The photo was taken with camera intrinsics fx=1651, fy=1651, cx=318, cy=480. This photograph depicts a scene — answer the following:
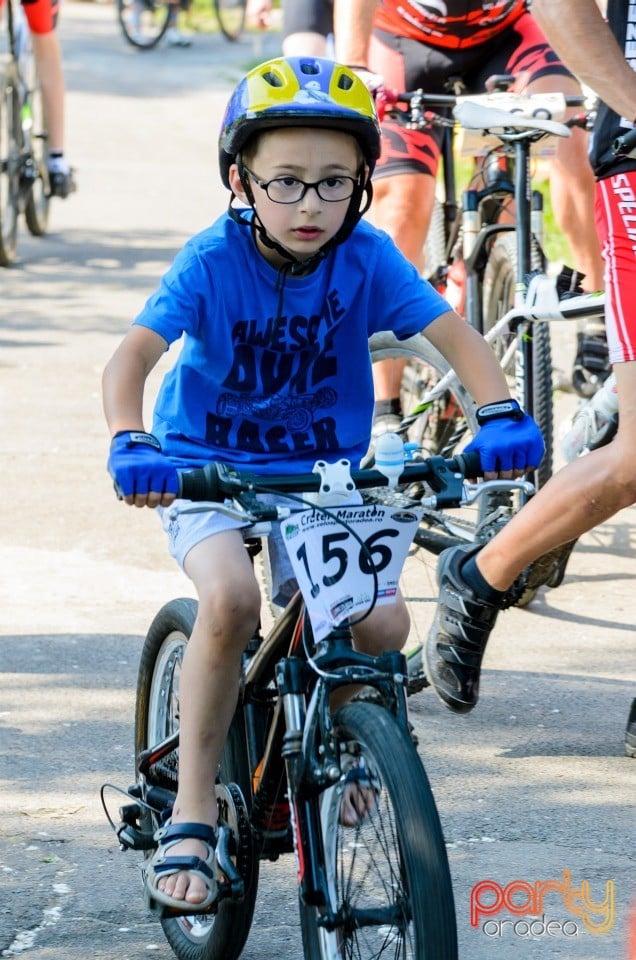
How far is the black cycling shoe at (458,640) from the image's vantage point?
427 cm

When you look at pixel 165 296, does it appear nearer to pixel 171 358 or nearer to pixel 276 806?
pixel 276 806

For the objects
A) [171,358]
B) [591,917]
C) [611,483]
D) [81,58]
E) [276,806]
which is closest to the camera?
[276,806]

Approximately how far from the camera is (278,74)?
3209 mm

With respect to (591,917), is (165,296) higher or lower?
higher

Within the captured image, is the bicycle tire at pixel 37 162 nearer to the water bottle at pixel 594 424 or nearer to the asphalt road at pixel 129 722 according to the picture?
the asphalt road at pixel 129 722

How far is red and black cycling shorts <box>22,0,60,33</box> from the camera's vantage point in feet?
33.2

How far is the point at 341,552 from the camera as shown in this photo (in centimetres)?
284

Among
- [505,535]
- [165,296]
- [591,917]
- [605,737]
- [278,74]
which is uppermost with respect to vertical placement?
[278,74]

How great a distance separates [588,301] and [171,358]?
14.2ft

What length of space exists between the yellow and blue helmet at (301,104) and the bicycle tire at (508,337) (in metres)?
2.04

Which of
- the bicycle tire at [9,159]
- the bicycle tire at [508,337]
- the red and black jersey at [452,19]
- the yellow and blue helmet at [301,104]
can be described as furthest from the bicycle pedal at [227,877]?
the bicycle tire at [9,159]

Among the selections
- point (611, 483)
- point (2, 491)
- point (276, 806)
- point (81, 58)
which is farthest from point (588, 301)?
point (81, 58)

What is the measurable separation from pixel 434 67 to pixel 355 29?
1.39 ft

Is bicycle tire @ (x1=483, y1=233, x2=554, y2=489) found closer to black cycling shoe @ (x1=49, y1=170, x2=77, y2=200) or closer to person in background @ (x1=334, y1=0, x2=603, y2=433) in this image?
person in background @ (x1=334, y1=0, x2=603, y2=433)
